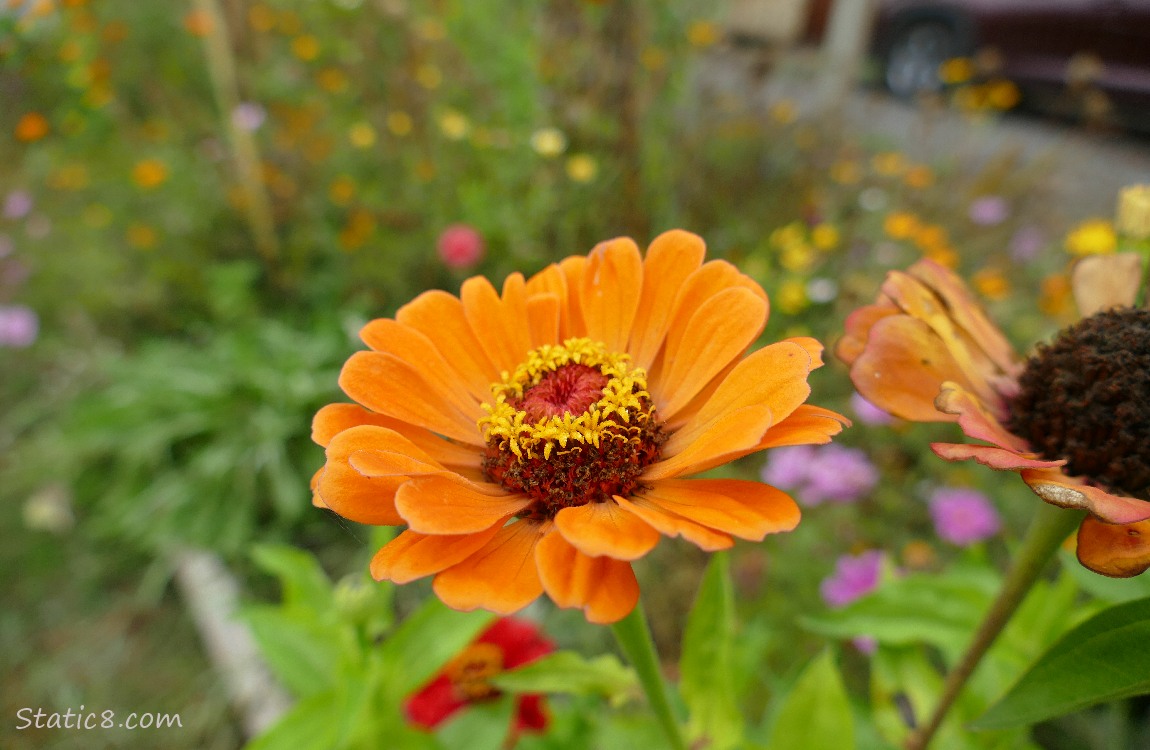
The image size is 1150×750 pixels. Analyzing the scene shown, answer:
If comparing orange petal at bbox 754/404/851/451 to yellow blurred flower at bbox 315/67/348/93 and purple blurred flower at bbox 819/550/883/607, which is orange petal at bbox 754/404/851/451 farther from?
yellow blurred flower at bbox 315/67/348/93

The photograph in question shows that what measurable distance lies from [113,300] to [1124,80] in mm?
6277

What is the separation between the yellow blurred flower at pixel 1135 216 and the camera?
2.67 ft

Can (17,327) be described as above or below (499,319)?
below

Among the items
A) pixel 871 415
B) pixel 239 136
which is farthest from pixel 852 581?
pixel 239 136

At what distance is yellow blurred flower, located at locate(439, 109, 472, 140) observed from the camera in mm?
2840

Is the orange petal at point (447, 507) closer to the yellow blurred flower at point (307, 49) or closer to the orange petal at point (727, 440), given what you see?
the orange petal at point (727, 440)

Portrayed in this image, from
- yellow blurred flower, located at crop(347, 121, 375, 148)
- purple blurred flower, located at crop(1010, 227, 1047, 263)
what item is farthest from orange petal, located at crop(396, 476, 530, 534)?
purple blurred flower, located at crop(1010, 227, 1047, 263)

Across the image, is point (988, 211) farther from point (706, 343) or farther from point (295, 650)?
point (295, 650)

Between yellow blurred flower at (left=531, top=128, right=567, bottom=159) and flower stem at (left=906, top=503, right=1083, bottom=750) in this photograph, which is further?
yellow blurred flower at (left=531, top=128, right=567, bottom=159)

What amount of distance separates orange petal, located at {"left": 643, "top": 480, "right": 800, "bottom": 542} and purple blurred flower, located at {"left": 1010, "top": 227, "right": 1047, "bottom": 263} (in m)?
2.98

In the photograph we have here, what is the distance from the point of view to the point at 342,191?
9.93 ft

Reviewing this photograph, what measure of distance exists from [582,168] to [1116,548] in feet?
7.20

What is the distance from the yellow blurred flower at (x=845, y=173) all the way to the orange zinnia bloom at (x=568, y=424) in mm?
2729

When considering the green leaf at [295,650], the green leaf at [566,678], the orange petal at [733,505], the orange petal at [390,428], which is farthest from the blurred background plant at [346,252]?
the orange petal at [733,505]
